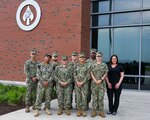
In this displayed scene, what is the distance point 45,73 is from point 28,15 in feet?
27.1

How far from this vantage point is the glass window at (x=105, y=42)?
45.7ft

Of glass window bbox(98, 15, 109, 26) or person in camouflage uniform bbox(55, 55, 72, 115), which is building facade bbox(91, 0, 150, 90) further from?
person in camouflage uniform bbox(55, 55, 72, 115)

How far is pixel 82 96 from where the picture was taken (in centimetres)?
770

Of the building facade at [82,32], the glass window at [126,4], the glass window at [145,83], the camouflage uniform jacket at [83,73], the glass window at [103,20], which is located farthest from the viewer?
the glass window at [103,20]

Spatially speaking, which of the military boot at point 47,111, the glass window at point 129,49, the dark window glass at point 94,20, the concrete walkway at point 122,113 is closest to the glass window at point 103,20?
the dark window glass at point 94,20

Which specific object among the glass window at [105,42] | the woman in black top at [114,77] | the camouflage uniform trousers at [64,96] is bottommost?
the camouflage uniform trousers at [64,96]

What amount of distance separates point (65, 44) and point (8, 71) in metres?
3.87

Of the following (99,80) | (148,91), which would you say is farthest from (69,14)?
(99,80)

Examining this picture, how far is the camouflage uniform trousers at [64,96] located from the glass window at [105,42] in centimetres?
629

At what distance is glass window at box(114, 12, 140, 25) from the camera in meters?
13.4

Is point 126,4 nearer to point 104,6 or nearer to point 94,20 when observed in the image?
point 104,6

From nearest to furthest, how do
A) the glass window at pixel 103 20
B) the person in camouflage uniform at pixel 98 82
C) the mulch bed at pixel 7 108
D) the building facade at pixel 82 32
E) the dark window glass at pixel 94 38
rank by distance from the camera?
the person in camouflage uniform at pixel 98 82 < the mulch bed at pixel 7 108 < the building facade at pixel 82 32 < the glass window at pixel 103 20 < the dark window glass at pixel 94 38

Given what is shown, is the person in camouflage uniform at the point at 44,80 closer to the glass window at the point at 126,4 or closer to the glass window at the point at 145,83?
the glass window at the point at 145,83

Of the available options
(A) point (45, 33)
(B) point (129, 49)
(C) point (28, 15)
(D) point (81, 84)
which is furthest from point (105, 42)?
(D) point (81, 84)
